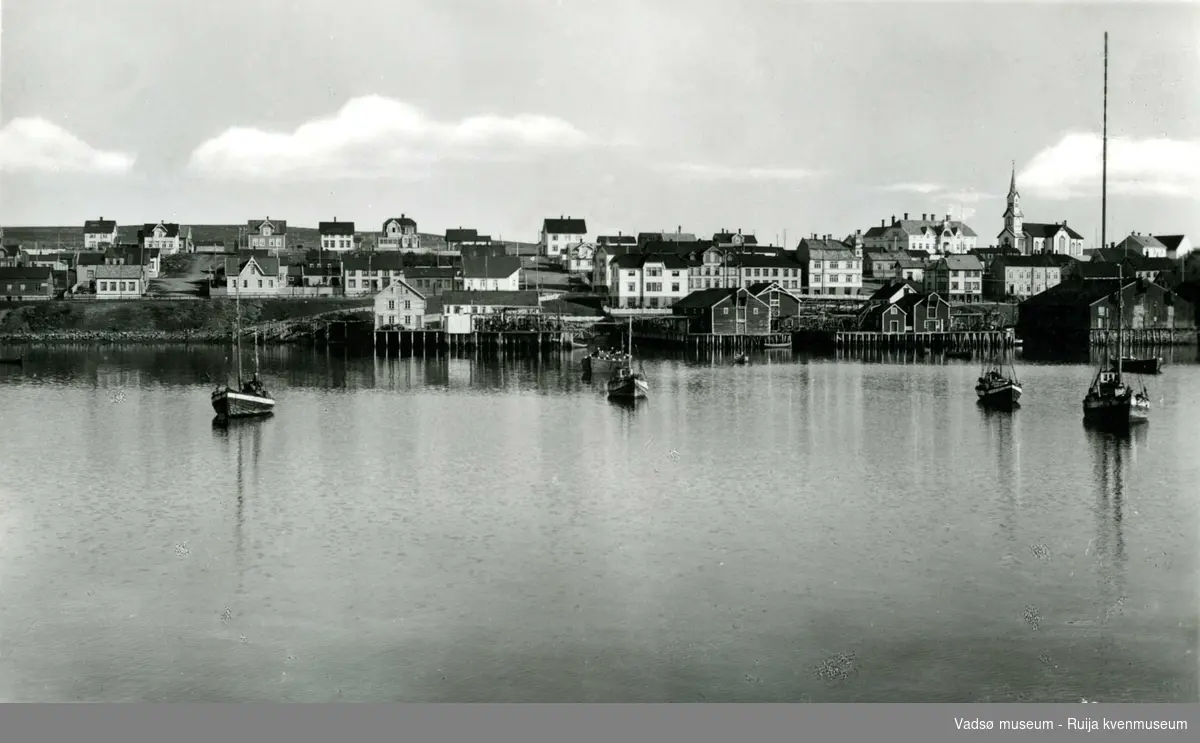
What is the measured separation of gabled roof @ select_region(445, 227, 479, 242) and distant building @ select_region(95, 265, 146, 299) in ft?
97.9

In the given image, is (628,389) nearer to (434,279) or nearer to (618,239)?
(434,279)

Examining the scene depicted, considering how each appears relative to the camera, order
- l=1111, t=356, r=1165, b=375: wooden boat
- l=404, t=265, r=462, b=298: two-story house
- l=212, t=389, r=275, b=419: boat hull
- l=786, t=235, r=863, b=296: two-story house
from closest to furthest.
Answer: l=212, t=389, r=275, b=419: boat hull, l=1111, t=356, r=1165, b=375: wooden boat, l=404, t=265, r=462, b=298: two-story house, l=786, t=235, r=863, b=296: two-story house

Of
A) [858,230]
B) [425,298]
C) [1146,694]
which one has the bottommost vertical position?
[1146,694]

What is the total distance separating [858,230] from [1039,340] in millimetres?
24200

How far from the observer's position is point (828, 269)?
83812 mm

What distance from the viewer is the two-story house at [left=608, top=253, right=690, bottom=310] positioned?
77.1 m

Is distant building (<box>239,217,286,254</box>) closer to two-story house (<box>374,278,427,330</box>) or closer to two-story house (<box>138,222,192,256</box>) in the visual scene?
two-story house (<box>138,222,192,256</box>)

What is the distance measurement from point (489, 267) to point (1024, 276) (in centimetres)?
4113

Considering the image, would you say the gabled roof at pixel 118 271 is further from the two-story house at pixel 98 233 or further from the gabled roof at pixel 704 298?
the gabled roof at pixel 704 298

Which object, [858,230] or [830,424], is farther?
[858,230]

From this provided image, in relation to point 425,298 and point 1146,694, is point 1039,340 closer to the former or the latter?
point 425,298

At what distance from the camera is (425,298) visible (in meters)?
68.1

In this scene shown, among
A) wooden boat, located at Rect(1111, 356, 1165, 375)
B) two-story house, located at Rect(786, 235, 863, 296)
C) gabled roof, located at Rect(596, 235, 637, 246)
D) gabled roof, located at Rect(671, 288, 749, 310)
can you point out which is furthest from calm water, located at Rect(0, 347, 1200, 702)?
gabled roof, located at Rect(596, 235, 637, 246)

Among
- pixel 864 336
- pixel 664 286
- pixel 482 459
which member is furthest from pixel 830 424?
pixel 664 286
